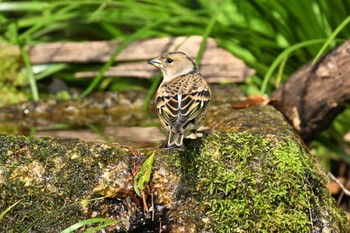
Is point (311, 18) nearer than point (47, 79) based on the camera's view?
Yes

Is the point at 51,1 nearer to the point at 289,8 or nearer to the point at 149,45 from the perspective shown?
the point at 149,45

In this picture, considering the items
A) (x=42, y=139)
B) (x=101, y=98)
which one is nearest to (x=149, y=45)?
(x=101, y=98)

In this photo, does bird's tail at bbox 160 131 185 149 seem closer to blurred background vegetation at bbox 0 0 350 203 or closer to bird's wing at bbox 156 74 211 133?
bird's wing at bbox 156 74 211 133

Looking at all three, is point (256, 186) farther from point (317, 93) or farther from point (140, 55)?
point (140, 55)

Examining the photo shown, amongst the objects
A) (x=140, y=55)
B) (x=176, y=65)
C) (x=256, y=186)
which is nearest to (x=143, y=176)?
(x=256, y=186)

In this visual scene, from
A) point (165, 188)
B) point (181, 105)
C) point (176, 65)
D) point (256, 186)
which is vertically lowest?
point (256, 186)

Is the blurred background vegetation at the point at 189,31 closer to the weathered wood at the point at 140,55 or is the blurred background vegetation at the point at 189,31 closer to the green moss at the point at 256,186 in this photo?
the weathered wood at the point at 140,55

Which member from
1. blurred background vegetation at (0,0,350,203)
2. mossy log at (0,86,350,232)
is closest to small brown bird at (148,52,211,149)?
mossy log at (0,86,350,232)
